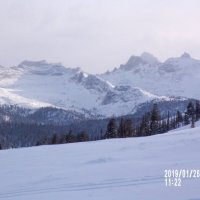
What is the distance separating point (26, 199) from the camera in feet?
79.4

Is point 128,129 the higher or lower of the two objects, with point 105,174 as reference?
higher

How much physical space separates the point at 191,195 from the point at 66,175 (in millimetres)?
10828

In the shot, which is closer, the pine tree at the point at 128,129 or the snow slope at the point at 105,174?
the snow slope at the point at 105,174

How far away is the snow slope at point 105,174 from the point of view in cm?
2284

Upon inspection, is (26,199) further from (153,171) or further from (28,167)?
(28,167)

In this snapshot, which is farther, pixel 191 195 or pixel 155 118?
pixel 155 118

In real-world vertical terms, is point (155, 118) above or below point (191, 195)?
above

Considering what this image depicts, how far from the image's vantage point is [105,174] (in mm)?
28219

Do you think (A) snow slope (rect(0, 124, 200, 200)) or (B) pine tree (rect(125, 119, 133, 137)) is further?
(B) pine tree (rect(125, 119, 133, 137))

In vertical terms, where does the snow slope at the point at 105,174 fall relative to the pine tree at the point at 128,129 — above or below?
below

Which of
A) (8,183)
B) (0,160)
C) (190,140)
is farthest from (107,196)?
(0,160)

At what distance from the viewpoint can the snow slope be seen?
2284cm

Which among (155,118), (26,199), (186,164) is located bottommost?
(26,199)

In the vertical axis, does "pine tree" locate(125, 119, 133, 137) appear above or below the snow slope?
above
